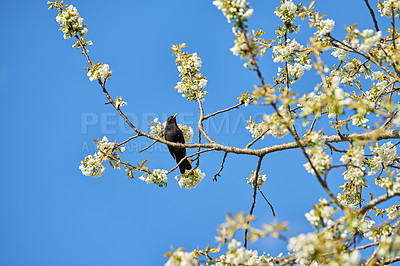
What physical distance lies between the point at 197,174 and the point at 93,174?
1180mm

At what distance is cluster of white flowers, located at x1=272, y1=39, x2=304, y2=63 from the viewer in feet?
11.7

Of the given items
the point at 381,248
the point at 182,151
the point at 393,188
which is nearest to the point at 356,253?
the point at 381,248

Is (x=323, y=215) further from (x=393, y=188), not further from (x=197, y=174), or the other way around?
(x=197, y=174)

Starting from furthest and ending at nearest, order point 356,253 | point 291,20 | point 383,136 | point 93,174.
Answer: point 93,174
point 291,20
point 383,136
point 356,253

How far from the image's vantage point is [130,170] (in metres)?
3.88

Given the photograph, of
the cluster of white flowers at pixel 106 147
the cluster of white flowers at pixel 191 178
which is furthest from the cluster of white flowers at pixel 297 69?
the cluster of white flowers at pixel 106 147

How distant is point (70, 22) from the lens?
13.1ft

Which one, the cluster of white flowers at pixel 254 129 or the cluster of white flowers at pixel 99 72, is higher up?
the cluster of white flowers at pixel 99 72

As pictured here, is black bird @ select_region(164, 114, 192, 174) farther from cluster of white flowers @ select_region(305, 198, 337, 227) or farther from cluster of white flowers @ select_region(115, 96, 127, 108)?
cluster of white flowers @ select_region(305, 198, 337, 227)

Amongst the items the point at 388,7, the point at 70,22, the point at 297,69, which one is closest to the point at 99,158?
the point at 70,22

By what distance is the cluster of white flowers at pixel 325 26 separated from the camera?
3.35 meters

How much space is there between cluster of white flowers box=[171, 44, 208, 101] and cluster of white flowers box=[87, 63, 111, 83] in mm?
880

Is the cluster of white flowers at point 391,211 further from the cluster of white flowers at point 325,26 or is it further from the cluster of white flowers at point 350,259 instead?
the cluster of white flowers at point 350,259

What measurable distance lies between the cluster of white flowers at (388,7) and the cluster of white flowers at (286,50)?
84cm
